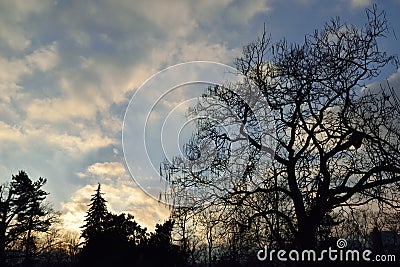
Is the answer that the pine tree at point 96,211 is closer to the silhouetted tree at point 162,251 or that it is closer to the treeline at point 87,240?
the treeline at point 87,240

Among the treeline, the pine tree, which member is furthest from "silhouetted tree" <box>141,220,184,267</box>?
the pine tree

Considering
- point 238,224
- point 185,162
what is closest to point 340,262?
point 238,224

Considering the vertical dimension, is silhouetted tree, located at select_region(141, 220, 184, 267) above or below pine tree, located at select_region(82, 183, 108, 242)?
below

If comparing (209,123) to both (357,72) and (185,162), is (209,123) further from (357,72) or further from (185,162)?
(357,72)

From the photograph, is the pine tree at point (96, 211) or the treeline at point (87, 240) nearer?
the treeline at point (87, 240)

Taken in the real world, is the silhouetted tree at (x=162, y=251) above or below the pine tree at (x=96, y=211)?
below

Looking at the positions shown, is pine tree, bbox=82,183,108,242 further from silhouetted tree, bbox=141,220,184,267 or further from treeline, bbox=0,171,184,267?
silhouetted tree, bbox=141,220,184,267

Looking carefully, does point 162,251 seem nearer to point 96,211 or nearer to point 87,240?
point 87,240

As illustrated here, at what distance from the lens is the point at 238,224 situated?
13.7 meters

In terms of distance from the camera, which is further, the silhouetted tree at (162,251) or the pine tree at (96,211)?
the pine tree at (96,211)

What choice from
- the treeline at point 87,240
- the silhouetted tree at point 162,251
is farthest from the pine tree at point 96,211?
the silhouetted tree at point 162,251

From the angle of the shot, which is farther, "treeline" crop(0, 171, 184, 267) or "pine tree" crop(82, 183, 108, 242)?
"pine tree" crop(82, 183, 108, 242)

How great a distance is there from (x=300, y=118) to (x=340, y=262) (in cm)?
620

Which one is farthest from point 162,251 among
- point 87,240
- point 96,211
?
point 96,211
